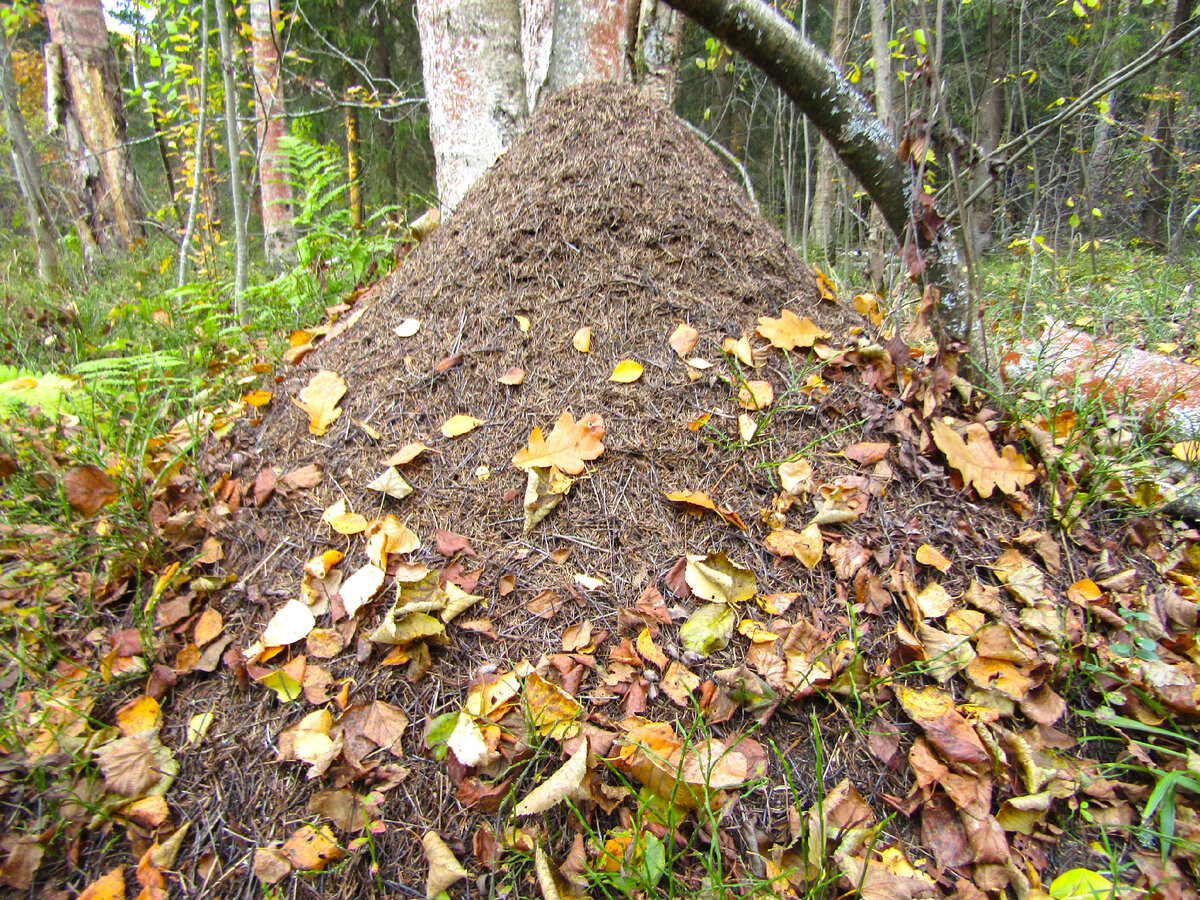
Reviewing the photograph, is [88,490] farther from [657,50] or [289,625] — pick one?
[657,50]

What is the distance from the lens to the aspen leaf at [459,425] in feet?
6.58

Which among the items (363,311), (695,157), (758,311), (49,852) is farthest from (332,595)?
(695,157)

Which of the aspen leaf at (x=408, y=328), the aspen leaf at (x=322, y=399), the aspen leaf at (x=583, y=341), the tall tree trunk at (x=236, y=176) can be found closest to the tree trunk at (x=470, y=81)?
the tall tree trunk at (x=236, y=176)

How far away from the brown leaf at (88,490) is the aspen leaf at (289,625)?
763 millimetres

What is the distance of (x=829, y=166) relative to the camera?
6.16 metres

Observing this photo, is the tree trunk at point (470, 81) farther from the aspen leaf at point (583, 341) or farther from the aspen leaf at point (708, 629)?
the aspen leaf at point (708, 629)

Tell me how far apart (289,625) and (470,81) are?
324 centimetres

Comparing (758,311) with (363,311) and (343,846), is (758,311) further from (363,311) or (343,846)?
(343,846)

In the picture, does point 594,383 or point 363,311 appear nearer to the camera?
point 594,383

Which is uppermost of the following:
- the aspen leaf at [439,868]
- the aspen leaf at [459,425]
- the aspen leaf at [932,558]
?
the aspen leaf at [459,425]

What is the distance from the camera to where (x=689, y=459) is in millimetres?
1924

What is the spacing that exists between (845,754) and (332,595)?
147cm

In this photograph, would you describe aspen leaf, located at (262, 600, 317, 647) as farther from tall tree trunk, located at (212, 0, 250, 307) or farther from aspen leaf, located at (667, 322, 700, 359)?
tall tree trunk, located at (212, 0, 250, 307)

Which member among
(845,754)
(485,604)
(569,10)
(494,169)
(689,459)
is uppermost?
(569,10)
